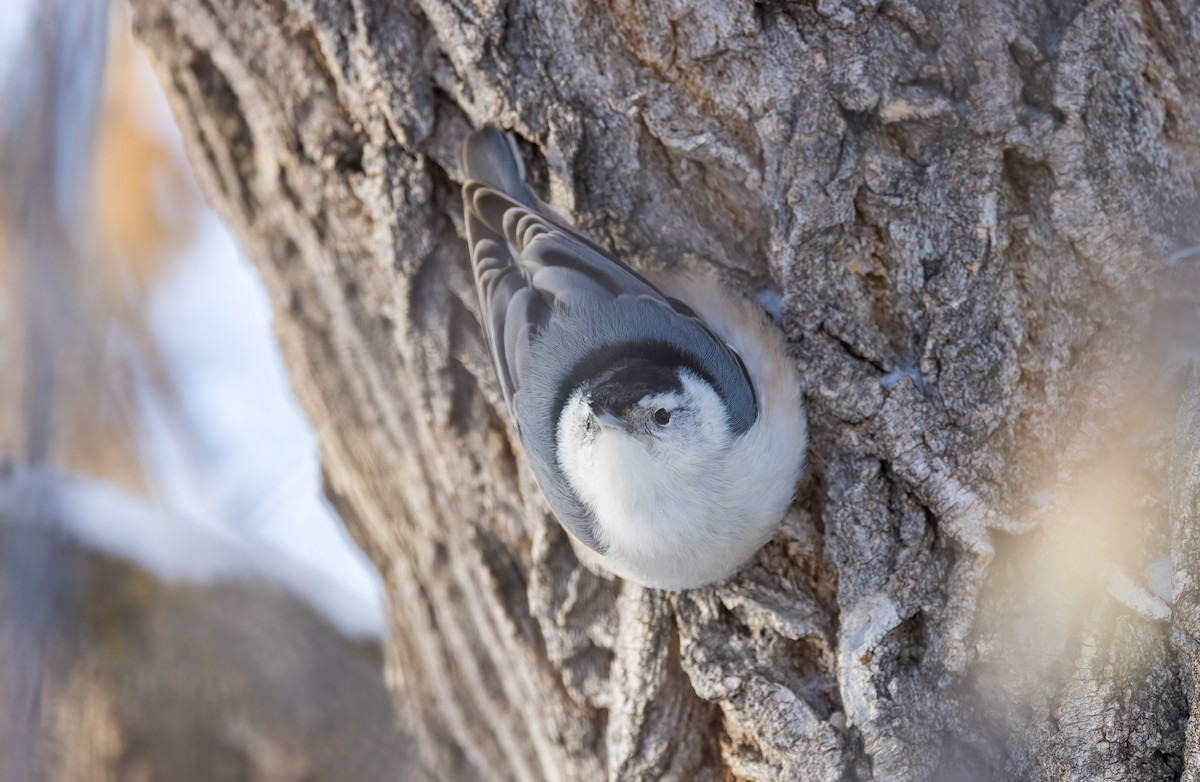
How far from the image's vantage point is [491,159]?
1547 millimetres

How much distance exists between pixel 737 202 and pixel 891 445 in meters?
0.45

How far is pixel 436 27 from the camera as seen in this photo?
1.51 meters

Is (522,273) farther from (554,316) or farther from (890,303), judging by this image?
(890,303)

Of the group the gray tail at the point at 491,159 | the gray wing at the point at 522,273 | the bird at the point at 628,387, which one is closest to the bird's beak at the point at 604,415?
the bird at the point at 628,387

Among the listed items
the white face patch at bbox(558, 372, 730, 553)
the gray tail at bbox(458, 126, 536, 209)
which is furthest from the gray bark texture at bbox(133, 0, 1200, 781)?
the white face patch at bbox(558, 372, 730, 553)

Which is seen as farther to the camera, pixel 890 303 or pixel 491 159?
pixel 491 159

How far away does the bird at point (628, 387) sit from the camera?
1435mm

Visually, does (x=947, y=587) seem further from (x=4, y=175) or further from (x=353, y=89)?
(x=4, y=175)

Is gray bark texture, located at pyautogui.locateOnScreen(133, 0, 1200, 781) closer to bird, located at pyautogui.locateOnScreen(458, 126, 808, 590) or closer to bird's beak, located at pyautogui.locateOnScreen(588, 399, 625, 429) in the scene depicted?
bird, located at pyautogui.locateOnScreen(458, 126, 808, 590)

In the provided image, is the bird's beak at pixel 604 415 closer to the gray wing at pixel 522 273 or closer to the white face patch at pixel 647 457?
the white face patch at pixel 647 457

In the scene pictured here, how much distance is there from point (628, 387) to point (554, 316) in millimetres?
172

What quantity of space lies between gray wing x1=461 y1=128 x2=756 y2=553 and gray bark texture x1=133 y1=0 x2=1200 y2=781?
81 millimetres

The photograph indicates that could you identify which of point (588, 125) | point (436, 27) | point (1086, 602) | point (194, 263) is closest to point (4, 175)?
point (194, 263)

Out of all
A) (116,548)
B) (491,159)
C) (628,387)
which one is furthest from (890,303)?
(116,548)
